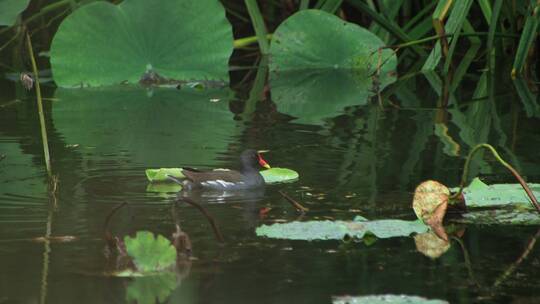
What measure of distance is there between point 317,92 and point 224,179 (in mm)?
5051

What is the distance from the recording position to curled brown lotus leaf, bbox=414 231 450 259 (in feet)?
19.2

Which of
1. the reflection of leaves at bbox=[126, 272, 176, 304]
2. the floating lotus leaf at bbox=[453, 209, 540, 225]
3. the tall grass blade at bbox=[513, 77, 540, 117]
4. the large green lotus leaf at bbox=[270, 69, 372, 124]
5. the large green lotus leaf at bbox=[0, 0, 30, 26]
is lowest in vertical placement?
the large green lotus leaf at bbox=[270, 69, 372, 124]

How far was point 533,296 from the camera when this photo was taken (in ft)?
16.6

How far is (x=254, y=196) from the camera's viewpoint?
7289 millimetres

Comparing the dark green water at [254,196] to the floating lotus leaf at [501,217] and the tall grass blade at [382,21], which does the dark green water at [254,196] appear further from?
the tall grass blade at [382,21]

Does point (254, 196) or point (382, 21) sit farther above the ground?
point (382, 21)

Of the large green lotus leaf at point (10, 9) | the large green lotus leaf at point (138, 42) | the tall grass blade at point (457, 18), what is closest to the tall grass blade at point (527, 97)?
the tall grass blade at point (457, 18)

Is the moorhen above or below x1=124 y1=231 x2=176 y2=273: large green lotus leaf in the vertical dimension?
below

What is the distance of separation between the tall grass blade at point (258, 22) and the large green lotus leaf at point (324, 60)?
422 mm

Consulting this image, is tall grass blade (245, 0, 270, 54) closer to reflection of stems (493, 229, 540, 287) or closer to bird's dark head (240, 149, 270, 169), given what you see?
bird's dark head (240, 149, 270, 169)

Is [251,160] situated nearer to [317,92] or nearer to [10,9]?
[10,9]

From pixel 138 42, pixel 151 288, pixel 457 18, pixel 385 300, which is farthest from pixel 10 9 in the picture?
pixel 385 300

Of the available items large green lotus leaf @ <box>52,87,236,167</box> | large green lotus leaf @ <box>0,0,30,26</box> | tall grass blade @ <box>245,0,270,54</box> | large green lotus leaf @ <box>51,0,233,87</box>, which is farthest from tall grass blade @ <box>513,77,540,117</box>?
large green lotus leaf @ <box>0,0,30,26</box>

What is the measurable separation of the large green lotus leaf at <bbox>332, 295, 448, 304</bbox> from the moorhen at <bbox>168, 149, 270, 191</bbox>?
256 centimetres
